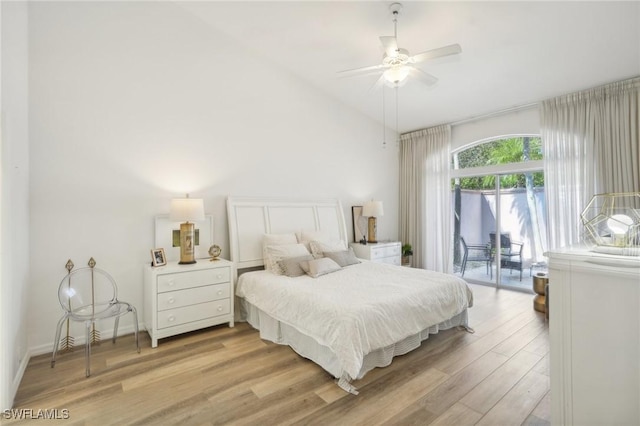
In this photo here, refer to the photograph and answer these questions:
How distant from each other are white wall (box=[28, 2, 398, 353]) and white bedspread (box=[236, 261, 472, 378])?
128cm

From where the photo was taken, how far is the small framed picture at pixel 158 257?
302 cm

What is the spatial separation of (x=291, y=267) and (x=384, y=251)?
6.83 ft

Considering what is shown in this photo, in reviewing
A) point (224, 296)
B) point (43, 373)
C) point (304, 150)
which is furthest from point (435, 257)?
point (43, 373)

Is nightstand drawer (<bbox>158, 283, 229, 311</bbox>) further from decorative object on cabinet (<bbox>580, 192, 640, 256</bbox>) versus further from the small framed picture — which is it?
decorative object on cabinet (<bbox>580, 192, 640, 256</bbox>)

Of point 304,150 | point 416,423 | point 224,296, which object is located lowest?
point 416,423

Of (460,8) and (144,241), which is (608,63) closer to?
(460,8)

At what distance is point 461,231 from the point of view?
525 cm

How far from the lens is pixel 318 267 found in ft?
10.5

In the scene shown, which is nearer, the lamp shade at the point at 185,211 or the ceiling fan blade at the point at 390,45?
the ceiling fan blade at the point at 390,45

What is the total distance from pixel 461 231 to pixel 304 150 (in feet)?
10.2

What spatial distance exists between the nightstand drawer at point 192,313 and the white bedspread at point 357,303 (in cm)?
24

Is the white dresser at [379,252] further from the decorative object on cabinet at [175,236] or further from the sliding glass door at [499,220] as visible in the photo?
the decorative object on cabinet at [175,236]

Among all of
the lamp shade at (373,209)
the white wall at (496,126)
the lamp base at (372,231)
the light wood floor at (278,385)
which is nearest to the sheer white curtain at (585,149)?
the white wall at (496,126)

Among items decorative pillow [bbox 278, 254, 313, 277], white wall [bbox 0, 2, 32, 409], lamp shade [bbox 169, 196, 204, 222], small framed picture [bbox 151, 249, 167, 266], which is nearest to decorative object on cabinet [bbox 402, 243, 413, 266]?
decorative pillow [bbox 278, 254, 313, 277]
